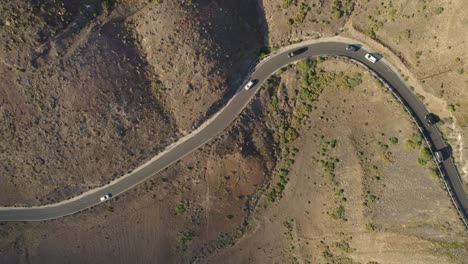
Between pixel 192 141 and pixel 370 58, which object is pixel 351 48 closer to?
pixel 370 58

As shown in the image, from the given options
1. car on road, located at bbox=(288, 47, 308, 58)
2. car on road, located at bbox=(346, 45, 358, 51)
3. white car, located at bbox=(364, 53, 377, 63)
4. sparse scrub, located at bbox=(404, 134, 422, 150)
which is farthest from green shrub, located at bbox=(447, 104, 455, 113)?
car on road, located at bbox=(288, 47, 308, 58)

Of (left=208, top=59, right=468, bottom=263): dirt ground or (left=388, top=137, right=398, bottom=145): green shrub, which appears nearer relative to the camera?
(left=208, top=59, right=468, bottom=263): dirt ground

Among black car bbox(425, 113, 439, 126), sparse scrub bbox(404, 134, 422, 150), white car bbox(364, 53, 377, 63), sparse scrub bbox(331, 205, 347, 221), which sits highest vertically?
white car bbox(364, 53, 377, 63)

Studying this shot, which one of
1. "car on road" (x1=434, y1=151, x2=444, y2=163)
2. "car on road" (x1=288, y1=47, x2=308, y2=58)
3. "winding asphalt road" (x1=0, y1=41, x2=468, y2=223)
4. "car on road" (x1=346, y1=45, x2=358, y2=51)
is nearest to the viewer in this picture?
"car on road" (x1=434, y1=151, x2=444, y2=163)

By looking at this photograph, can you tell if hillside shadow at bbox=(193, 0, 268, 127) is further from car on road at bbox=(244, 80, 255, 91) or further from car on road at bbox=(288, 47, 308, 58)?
car on road at bbox=(288, 47, 308, 58)

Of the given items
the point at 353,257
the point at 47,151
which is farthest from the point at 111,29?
the point at 353,257

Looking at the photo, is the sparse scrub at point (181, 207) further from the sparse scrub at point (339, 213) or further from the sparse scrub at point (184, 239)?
the sparse scrub at point (339, 213)

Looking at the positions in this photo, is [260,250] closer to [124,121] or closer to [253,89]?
[253,89]

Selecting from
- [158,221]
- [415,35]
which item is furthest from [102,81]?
[415,35]

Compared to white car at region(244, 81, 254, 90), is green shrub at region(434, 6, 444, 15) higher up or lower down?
higher up
